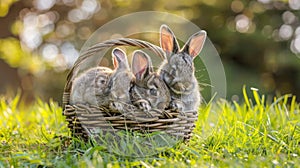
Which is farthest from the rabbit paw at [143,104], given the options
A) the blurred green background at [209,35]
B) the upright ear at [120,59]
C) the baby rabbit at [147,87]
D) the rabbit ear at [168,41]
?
the blurred green background at [209,35]

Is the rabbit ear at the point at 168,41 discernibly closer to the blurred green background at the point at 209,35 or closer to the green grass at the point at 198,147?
the green grass at the point at 198,147

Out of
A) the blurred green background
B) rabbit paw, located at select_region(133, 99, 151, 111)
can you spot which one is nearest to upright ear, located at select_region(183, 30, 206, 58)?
rabbit paw, located at select_region(133, 99, 151, 111)

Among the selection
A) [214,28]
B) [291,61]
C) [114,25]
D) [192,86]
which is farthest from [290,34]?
[192,86]

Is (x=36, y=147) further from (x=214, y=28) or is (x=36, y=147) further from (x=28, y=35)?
(x=214, y=28)

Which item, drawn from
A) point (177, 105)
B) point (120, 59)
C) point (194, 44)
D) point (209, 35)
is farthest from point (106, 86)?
point (209, 35)

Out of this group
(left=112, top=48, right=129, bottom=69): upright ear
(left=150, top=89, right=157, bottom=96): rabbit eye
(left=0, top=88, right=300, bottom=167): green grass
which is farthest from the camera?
(left=112, top=48, right=129, bottom=69): upright ear

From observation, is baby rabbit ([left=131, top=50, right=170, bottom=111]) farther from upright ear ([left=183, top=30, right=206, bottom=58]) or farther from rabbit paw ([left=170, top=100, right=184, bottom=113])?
Result: upright ear ([left=183, top=30, right=206, bottom=58])
